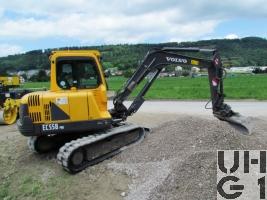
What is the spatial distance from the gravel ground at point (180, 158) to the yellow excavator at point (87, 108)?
64 centimetres

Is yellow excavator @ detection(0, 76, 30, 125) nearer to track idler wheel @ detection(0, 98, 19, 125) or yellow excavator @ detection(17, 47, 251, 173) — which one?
track idler wheel @ detection(0, 98, 19, 125)

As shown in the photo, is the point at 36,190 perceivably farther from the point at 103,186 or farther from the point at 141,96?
the point at 141,96

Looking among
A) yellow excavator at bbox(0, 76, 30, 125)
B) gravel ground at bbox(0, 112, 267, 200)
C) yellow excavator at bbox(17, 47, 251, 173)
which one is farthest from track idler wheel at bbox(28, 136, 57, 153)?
yellow excavator at bbox(0, 76, 30, 125)

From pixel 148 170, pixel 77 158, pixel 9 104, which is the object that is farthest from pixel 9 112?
pixel 148 170

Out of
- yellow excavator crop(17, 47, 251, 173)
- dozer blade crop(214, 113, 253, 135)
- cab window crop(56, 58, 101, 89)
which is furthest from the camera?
dozer blade crop(214, 113, 253, 135)

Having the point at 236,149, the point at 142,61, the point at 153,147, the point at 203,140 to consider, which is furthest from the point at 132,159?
the point at 142,61

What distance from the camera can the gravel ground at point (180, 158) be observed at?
8789 mm

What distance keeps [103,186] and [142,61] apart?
4.46 metres

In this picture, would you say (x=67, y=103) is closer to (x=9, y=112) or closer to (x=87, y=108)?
(x=87, y=108)

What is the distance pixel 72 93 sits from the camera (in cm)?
1208

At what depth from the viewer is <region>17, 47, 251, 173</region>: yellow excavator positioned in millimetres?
11891

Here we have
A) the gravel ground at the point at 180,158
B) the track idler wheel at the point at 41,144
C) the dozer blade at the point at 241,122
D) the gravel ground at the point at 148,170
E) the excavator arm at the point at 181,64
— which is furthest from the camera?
the excavator arm at the point at 181,64

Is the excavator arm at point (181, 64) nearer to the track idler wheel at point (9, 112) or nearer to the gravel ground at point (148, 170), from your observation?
the gravel ground at point (148, 170)

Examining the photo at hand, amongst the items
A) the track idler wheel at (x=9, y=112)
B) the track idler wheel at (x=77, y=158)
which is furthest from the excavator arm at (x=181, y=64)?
the track idler wheel at (x=9, y=112)
